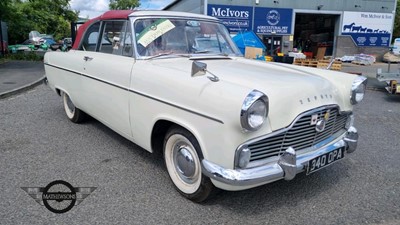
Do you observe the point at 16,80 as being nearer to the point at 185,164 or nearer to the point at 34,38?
the point at 185,164

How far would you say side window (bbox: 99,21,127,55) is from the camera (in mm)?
3766

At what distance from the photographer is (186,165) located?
115 inches

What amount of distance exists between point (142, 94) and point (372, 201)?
232cm

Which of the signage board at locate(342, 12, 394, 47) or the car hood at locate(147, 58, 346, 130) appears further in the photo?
the signage board at locate(342, 12, 394, 47)

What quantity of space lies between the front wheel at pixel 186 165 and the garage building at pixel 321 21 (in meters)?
17.0

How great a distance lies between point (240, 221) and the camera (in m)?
2.67

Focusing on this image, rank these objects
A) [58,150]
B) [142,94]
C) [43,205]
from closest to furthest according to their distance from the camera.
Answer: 1. [43,205]
2. [142,94]
3. [58,150]

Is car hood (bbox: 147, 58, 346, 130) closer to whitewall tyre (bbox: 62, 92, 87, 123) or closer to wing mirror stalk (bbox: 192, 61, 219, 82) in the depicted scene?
wing mirror stalk (bbox: 192, 61, 219, 82)

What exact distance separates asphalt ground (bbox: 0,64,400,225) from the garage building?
1601 cm

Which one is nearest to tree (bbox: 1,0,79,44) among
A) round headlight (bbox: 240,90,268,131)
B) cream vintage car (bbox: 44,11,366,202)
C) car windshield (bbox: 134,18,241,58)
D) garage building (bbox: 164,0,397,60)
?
garage building (bbox: 164,0,397,60)

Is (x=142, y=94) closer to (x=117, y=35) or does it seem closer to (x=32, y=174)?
(x=117, y=35)

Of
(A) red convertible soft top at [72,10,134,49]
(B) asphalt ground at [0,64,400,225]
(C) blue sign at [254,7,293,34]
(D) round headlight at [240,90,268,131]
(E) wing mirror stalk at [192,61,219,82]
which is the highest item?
(C) blue sign at [254,7,293,34]

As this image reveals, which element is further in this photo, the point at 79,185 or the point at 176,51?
the point at 176,51

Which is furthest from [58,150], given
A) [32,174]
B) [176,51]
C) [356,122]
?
[356,122]
